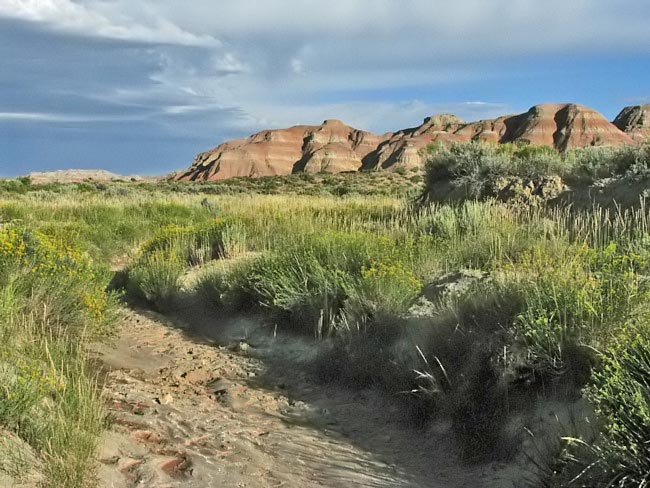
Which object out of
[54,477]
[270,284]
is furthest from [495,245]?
[54,477]

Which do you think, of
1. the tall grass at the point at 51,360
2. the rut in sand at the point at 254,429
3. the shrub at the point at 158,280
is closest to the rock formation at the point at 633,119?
the shrub at the point at 158,280

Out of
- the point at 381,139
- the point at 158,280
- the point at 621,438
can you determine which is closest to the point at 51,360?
the point at 621,438

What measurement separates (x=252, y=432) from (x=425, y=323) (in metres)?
2.13

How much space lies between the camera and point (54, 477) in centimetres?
319

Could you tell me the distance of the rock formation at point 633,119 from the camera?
3809 inches

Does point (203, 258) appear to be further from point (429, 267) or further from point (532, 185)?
point (532, 185)

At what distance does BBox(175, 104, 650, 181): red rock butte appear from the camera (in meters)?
101

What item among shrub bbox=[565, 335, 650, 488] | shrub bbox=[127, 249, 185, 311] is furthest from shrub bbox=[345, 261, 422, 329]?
shrub bbox=[127, 249, 185, 311]

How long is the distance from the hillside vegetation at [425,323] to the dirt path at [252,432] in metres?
0.27

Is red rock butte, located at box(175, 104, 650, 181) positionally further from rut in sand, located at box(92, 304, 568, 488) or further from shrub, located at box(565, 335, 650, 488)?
shrub, located at box(565, 335, 650, 488)

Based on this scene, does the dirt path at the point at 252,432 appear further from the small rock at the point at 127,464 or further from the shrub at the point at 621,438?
the shrub at the point at 621,438

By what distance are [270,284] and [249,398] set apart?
230 centimetres

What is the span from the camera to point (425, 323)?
19.7ft

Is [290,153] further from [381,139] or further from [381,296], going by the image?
[381,296]
